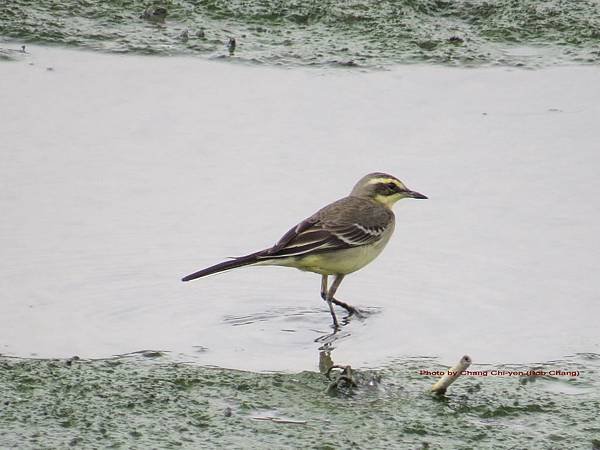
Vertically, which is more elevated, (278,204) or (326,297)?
(278,204)

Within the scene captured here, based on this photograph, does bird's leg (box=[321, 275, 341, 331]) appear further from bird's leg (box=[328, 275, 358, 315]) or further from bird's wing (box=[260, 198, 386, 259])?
bird's wing (box=[260, 198, 386, 259])

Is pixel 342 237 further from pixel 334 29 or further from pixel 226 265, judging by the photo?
pixel 334 29

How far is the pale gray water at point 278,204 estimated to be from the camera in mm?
8984

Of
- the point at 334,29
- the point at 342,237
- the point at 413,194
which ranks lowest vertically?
the point at 342,237

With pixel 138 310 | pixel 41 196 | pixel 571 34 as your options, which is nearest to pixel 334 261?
pixel 138 310

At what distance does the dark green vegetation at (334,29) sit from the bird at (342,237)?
3474 millimetres

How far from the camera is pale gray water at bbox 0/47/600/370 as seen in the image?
8984mm

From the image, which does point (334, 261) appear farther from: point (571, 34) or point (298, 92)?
point (571, 34)

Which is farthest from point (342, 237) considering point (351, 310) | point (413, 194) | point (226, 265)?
point (226, 265)

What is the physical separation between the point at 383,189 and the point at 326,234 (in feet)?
3.18

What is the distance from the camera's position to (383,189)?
1062 centimetres

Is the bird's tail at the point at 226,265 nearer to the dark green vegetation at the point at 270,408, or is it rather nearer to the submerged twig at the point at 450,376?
the dark green vegetation at the point at 270,408

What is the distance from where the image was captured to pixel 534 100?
1309 centimetres

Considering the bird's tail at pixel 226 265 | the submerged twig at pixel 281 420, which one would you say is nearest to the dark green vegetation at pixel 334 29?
the bird's tail at pixel 226 265
